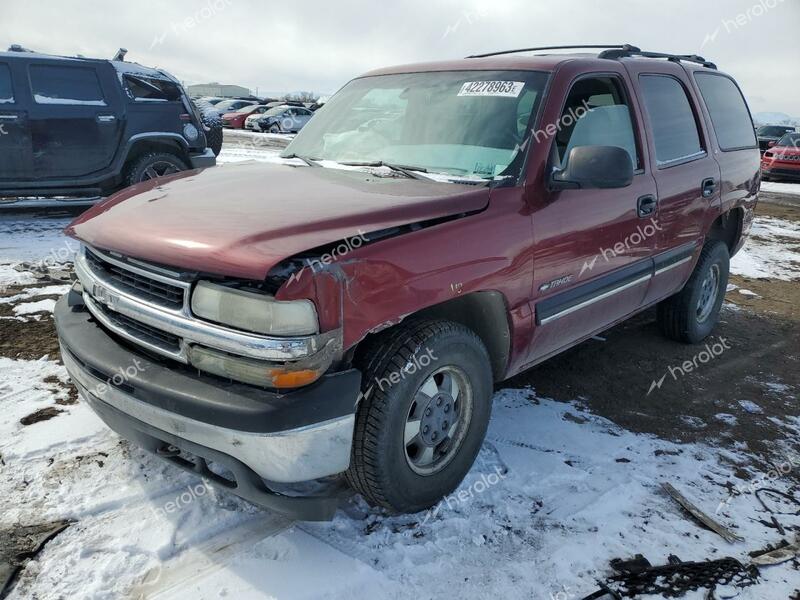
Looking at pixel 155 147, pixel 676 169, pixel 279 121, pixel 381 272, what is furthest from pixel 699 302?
pixel 279 121

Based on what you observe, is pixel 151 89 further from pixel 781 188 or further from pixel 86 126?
pixel 781 188

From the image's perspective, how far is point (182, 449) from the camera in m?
2.25

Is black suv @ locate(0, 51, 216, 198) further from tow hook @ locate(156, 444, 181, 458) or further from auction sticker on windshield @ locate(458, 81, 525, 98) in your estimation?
tow hook @ locate(156, 444, 181, 458)

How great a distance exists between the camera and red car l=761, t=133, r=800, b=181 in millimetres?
16844

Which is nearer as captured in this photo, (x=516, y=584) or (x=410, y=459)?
(x=516, y=584)

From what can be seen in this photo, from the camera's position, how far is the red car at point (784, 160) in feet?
55.3

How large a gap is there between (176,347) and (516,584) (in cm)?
150

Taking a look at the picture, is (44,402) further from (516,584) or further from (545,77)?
(545,77)

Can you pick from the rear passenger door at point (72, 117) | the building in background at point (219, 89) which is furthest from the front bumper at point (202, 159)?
the building in background at point (219, 89)

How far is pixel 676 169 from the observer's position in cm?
393

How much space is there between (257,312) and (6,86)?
23.1ft

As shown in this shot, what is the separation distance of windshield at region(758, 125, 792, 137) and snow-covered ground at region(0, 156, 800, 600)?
2336cm

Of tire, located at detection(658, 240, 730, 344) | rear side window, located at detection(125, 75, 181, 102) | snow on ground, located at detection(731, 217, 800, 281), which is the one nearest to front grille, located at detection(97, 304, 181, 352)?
tire, located at detection(658, 240, 730, 344)

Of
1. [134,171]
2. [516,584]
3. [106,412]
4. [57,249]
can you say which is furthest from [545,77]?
[134,171]
